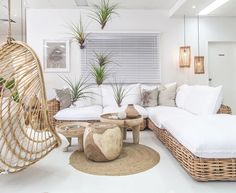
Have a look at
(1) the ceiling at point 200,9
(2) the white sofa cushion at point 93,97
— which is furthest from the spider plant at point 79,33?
(1) the ceiling at point 200,9

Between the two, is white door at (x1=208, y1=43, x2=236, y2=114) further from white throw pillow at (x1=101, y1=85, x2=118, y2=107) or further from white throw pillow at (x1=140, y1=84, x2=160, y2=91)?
white throw pillow at (x1=101, y1=85, x2=118, y2=107)

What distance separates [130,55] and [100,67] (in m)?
0.83

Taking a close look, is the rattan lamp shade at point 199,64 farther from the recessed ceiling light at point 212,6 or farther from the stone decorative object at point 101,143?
the stone decorative object at point 101,143

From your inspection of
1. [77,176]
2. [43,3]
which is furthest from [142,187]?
[43,3]

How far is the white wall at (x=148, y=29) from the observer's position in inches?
216

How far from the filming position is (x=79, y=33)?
5.28m

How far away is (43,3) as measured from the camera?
5113 millimetres

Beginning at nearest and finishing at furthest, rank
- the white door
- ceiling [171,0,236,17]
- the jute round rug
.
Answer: the jute round rug
ceiling [171,0,236,17]
the white door

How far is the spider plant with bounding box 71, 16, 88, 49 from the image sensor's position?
17.4ft

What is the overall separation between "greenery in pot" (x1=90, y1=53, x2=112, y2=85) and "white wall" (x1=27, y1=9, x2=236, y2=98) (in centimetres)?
43

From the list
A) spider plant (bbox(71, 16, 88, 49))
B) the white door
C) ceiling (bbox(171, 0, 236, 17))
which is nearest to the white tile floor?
spider plant (bbox(71, 16, 88, 49))

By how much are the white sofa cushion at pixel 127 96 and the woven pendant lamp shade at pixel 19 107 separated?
274 cm

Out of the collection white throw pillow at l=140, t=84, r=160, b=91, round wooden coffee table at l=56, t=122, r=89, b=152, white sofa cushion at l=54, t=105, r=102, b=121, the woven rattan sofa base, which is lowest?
the woven rattan sofa base

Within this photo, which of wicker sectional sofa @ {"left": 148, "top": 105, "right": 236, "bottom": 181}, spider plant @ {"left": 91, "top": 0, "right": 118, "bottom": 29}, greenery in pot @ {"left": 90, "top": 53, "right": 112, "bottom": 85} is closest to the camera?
wicker sectional sofa @ {"left": 148, "top": 105, "right": 236, "bottom": 181}
